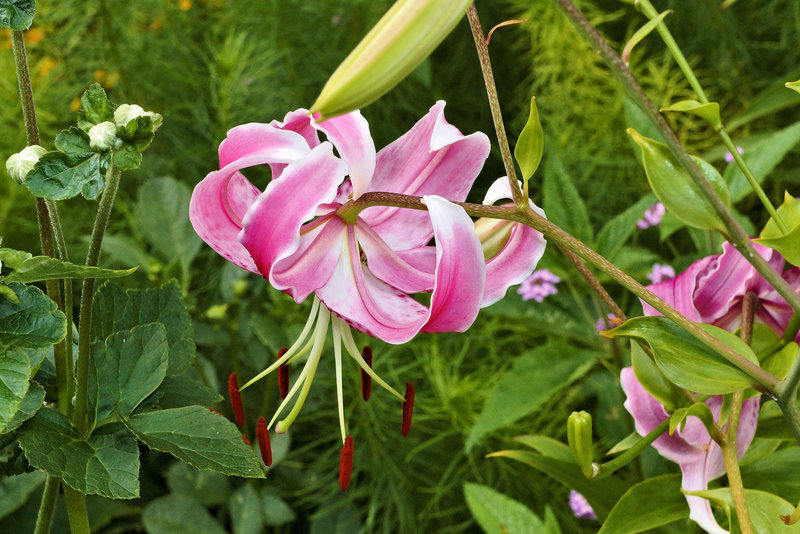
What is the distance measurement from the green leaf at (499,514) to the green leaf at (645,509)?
0.21 m

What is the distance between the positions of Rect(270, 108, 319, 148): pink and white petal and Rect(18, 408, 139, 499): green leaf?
0.56ft

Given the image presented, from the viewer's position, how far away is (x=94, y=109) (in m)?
0.39

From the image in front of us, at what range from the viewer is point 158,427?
425 mm

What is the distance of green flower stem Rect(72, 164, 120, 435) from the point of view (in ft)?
1.24

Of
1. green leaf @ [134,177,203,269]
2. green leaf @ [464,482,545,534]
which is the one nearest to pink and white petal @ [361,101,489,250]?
green leaf @ [464,482,545,534]

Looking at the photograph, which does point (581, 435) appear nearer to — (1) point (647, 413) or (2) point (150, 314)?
(1) point (647, 413)

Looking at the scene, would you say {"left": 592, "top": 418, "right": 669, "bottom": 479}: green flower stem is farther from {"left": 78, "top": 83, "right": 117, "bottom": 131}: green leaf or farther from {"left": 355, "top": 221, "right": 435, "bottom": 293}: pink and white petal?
{"left": 78, "top": 83, "right": 117, "bottom": 131}: green leaf

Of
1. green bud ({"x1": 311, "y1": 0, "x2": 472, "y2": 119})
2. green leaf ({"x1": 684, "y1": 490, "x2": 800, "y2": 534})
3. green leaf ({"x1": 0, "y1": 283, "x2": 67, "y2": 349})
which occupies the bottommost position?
green leaf ({"x1": 684, "y1": 490, "x2": 800, "y2": 534})

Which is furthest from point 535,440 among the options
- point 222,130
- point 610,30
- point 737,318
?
point 610,30

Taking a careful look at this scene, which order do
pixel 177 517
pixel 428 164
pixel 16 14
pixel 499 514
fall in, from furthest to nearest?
pixel 177 517 < pixel 499 514 < pixel 428 164 < pixel 16 14

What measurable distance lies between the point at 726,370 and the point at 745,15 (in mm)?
1127

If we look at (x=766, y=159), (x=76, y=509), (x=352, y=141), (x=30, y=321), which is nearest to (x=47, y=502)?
(x=76, y=509)

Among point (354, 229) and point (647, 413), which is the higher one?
point (354, 229)

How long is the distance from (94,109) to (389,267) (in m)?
0.18
